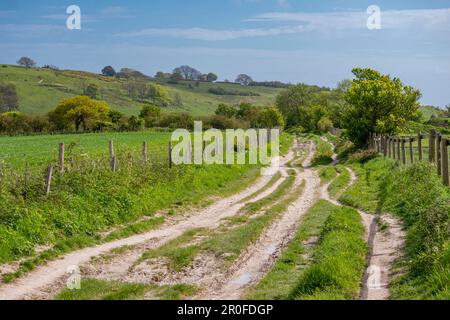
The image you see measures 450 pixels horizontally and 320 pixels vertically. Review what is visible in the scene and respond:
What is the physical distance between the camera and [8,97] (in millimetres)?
127750

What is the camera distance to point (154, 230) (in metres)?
18.1

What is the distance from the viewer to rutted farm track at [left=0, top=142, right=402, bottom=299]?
1130cm

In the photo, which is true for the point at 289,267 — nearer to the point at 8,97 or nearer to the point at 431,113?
the point at 431,113

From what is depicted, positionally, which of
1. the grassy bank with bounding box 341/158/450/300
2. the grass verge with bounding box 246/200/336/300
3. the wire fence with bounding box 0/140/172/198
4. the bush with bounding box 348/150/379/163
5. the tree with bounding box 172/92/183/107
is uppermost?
the tree with bounding box 172/92/183/107

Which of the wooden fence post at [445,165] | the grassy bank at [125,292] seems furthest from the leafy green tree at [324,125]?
the grassy bank at [125,292]

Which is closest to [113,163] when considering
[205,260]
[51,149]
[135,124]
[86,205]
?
[86,205]

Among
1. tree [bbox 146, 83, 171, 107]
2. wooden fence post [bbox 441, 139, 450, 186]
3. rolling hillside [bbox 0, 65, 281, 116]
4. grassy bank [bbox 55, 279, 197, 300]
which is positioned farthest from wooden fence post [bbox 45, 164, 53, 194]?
tree [bbox 146, 83, 171, 107]

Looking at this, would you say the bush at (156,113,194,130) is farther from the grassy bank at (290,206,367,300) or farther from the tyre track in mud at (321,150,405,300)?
the grassy bank at (290,206,367,300)

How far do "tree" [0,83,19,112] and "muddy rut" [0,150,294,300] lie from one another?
113m

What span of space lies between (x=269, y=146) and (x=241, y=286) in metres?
43.0

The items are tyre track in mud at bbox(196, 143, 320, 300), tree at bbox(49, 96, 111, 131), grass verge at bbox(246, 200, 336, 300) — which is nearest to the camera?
grass verge at bbox(246, 200, 336, 300)

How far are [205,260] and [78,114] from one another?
82.4 m

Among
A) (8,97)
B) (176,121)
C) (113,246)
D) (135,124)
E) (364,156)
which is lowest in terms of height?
(113,246)

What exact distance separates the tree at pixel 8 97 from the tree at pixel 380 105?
102382 mm
